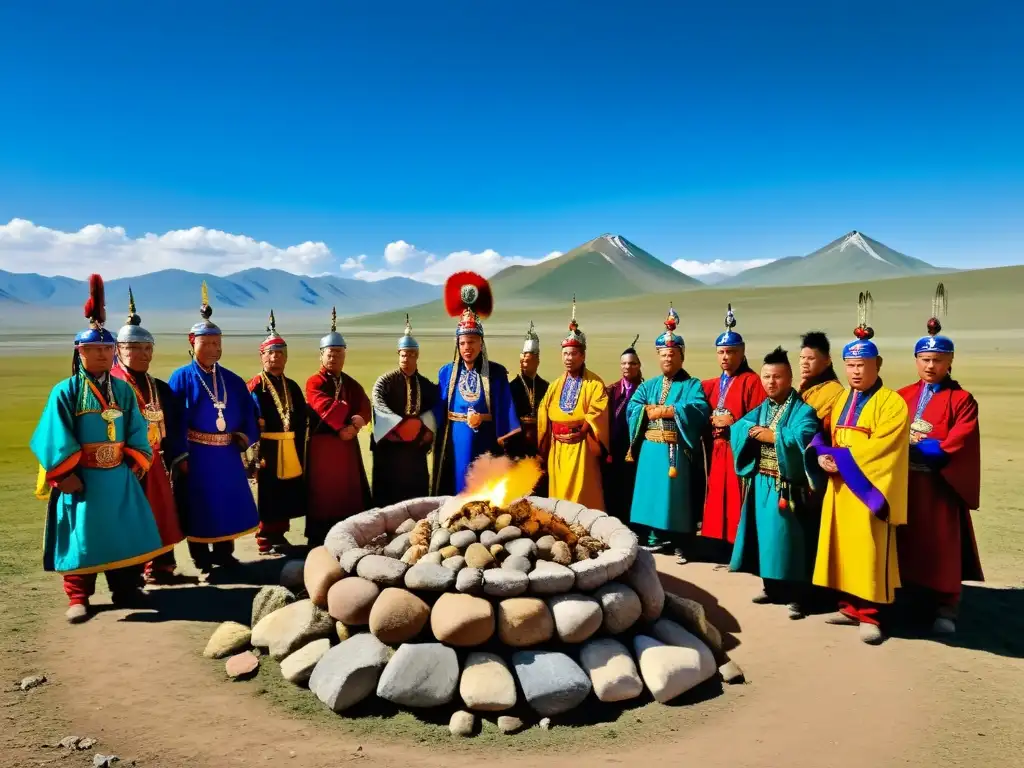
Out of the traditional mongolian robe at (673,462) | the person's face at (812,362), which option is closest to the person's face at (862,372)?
the person's face at (812,362)

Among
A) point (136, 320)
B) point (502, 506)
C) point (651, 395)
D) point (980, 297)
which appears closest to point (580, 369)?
point (651, 395)

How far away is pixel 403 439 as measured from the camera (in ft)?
24.8

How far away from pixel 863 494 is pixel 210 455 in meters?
6.05

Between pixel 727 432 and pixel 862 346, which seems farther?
pixel 727 432

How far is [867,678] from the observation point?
491 cm

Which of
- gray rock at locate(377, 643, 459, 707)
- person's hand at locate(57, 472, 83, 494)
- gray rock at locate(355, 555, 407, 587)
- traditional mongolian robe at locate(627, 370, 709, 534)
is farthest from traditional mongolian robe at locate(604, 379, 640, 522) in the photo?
person's hand at locate(57, 472, 83, 494)

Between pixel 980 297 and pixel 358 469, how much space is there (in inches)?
4300

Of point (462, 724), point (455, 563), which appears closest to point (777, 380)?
point (455, 563)

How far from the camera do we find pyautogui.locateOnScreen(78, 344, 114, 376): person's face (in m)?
5.73

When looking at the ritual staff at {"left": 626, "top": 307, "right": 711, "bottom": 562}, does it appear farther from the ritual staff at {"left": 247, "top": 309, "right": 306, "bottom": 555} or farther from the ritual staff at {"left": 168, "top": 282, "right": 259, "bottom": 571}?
the ritual staff at {"left": 168, "top": 282, "right": 259, "bottom": 571}

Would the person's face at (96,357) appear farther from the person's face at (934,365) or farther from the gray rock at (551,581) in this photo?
the person's face at (934,365)

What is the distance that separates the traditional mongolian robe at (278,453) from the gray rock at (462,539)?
289 centimetres

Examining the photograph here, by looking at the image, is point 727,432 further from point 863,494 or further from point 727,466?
point 863,494

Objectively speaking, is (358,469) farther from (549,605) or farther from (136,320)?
(549,605)
